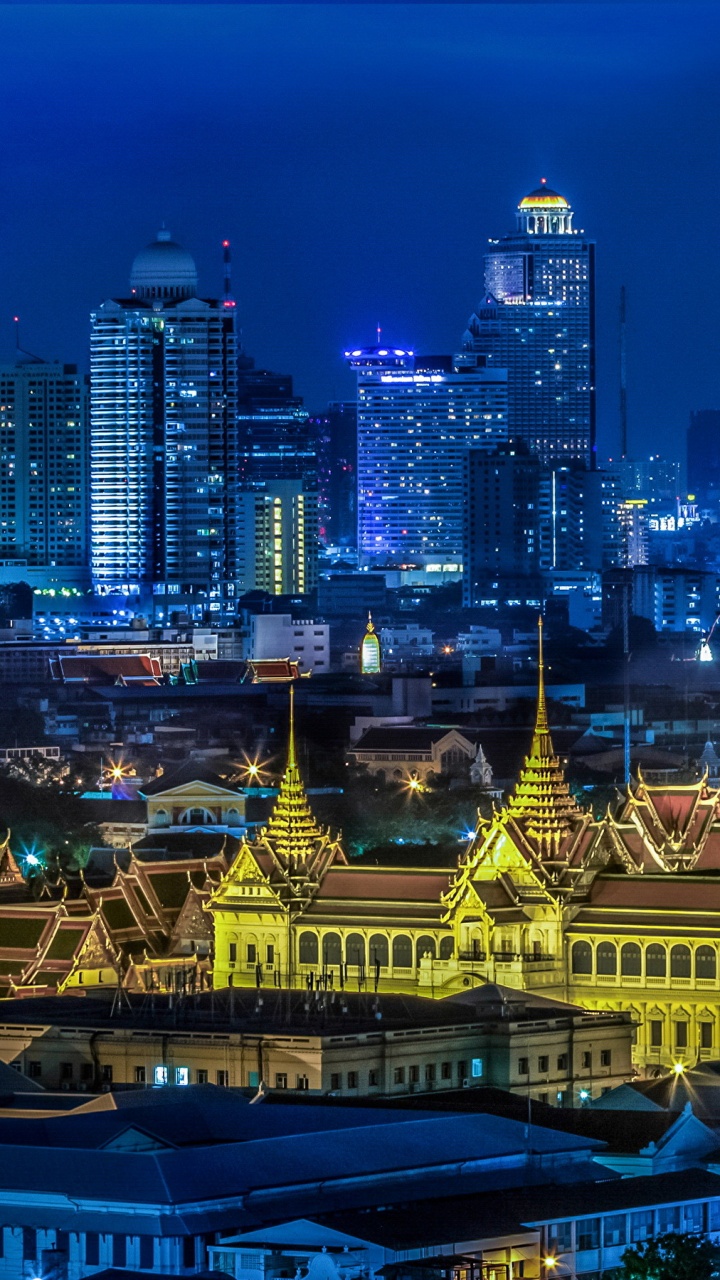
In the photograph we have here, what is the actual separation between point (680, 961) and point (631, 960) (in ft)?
2.56

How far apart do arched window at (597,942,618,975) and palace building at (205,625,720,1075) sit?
0.02 metres

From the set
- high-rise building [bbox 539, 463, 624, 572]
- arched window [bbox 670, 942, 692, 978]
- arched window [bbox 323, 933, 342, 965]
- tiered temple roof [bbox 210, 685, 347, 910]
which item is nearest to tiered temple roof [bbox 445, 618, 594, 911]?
arched window [bbox 323, 933, 342, 965]

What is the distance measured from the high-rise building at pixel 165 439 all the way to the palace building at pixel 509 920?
94.1 meters

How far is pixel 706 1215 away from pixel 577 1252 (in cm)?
197

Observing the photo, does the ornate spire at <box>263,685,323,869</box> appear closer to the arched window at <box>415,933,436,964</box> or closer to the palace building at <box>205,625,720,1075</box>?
the palace building at <box>205,625,720,1075</box>

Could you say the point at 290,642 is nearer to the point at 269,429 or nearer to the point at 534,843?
the point at 269,429

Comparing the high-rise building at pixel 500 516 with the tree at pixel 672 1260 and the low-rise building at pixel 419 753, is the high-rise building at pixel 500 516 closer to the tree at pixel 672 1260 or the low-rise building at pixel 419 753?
the low-rise building at pixel 419 753

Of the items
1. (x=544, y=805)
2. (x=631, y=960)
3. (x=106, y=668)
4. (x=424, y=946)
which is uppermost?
(x=106, y=668)

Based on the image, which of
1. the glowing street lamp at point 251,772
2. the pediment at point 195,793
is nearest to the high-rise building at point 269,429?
the glowing street lamp at point 251,772

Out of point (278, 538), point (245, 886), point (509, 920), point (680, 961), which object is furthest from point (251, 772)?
point (278, 538)

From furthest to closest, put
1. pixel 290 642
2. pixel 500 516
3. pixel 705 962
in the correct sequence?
1. pixel 500 516
2. pixel 290 642
3. pixel 705 962

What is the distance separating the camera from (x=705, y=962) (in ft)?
210

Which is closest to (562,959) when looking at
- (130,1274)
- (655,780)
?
(130,1274)

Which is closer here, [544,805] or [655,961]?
[655,961]
